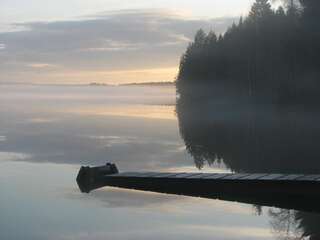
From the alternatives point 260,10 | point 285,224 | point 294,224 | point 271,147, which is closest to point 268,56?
point 260,10

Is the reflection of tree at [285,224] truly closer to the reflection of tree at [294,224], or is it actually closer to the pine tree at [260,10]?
the reflection of tree at [294,224]

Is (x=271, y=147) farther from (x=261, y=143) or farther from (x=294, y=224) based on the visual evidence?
(x=294, y=224)

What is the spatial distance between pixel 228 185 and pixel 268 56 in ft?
169

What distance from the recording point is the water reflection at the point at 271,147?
506 inches

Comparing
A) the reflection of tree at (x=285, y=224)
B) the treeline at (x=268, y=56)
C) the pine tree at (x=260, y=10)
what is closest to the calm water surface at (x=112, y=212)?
the reflection of tree at (x=285, y=224)

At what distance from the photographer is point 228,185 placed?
1322 cm

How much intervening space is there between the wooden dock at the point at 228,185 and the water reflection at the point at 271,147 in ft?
1.02

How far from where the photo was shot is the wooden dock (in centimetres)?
1213

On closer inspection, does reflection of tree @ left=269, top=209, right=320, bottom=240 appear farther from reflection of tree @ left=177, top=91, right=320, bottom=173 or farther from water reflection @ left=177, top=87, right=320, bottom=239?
reflection of tree @ left=177, top=91, right=320, bottom=173

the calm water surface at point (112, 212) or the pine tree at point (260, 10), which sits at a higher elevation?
the pine tree at point (260, 10)

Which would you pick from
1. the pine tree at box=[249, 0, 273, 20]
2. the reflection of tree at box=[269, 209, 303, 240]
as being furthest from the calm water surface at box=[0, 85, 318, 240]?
the pine tree at box=[249, 0, 273, 20]

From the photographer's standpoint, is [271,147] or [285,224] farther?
[271,147]

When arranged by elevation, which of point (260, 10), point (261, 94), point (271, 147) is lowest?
point (261, 94)

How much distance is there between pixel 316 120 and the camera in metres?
42.1
